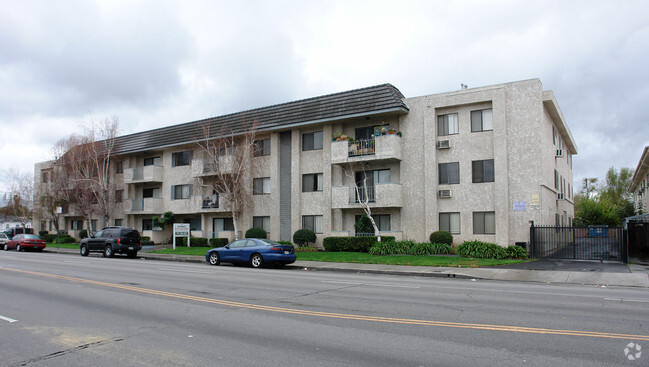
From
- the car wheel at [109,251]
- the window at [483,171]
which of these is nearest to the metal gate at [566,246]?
the window at [483,171]

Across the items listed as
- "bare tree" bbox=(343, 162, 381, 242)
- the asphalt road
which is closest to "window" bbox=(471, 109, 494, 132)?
"bare tree" bbox=(343, 162, 381, 242)

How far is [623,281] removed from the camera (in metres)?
14.9

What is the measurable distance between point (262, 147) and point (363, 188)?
28.9 feet

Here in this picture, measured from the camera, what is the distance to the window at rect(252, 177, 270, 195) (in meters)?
32.1

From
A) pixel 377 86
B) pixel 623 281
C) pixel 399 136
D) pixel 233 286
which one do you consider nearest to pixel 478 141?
pixel 399 136

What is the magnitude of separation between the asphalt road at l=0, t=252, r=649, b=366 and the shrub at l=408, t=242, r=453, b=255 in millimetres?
10872

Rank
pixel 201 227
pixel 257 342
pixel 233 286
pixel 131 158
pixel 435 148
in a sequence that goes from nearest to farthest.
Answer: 1. pixel 257 342
2. pixel 233 286
3. pixel 435 148
4. pixel 201 227
5. pixel 131 158

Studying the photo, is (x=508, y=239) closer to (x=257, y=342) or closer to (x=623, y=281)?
(x=623, y=281)

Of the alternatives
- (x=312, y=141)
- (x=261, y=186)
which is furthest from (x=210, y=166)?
(x=312, y=141)

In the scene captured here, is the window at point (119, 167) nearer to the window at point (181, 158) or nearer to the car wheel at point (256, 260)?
the window at point (181, 158)

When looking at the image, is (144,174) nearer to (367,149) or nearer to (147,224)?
(147,224)

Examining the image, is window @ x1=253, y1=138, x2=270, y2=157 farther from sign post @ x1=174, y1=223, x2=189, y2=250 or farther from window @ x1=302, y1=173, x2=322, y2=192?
sign post @ x1=174, y1=223, x2=189, y2=250

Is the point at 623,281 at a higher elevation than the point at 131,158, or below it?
below

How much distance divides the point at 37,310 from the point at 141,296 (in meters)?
2.25
